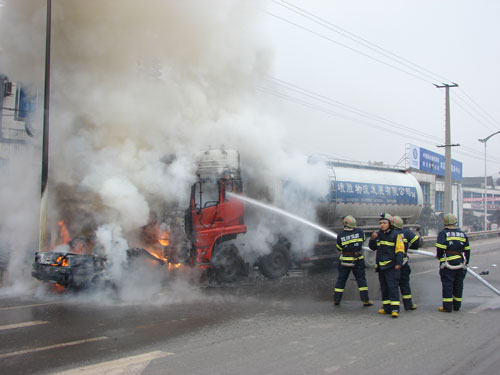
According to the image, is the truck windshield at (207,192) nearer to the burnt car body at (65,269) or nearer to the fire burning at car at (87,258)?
the fire burning at car at (87,258)

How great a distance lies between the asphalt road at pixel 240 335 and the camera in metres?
4.64

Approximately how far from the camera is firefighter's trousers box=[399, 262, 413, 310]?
295 inches

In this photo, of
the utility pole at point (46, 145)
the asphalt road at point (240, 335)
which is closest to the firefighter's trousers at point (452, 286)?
the asphalt road at point (240, 335)

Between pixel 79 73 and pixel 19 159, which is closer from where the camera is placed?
pixel 79 73

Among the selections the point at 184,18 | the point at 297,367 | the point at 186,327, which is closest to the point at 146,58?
the point at 184,18

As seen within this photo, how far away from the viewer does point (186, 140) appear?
10.8m

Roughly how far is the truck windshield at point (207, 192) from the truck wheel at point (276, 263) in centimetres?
201

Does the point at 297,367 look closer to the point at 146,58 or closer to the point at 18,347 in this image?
the point at 18,347

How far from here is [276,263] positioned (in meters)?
11.4

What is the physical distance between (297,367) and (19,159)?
36.3ft

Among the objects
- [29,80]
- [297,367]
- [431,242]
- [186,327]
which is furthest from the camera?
[431,242]

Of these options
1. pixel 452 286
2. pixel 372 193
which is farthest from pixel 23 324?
pixel 372 193

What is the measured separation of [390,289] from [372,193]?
6851 mm

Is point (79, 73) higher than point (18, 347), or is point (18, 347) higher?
point (79, 73)
